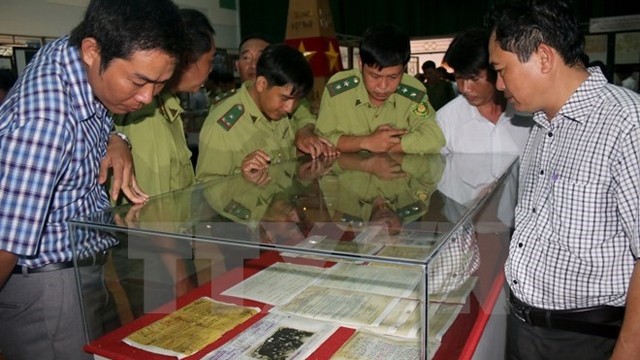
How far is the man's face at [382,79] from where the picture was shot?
2.14m

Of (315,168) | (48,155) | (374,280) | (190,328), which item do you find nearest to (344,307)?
(374,280)

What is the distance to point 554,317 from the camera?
1.30m

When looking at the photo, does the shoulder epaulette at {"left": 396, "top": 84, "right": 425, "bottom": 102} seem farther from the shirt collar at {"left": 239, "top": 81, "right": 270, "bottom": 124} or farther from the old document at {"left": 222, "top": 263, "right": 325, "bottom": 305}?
the old document at {"left": 222, "top": 263, "right": 325, "bottom": 305}

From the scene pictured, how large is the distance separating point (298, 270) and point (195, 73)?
0.91 metres

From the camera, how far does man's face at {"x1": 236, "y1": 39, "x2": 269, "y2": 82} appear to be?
332cm

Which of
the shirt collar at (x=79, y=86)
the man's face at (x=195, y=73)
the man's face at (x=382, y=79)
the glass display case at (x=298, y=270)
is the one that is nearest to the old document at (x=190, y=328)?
the glass display case at (x=298, y=270)

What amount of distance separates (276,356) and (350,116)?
4.91ft

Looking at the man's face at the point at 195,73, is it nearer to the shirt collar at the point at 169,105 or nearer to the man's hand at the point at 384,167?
the shirt collar at the point at 169,105

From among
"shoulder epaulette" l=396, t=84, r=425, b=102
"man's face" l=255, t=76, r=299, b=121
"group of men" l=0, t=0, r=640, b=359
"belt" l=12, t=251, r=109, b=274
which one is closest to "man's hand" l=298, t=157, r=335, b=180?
"man's face" l=255, t=76, r=299, b=121

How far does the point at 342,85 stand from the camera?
7.83 feet

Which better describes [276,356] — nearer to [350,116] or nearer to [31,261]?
[31,261]

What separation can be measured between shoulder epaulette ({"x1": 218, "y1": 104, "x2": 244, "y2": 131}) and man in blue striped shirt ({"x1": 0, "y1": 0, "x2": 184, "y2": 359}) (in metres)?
0.84

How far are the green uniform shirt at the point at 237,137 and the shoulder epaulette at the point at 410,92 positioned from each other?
55cm

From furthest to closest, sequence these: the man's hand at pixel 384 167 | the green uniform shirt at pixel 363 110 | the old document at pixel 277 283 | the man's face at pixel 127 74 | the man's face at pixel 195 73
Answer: the green uniform shirt at pixel 363 110 < the man's face at pixel 195 73 < the man's hand at pixel 384 167 < the old document at pixel 277 283 < the man's face at pixel 127 74
